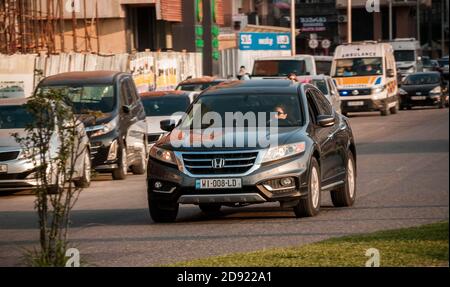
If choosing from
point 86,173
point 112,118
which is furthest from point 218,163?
point 112,118

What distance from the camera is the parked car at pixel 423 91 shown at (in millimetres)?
50188

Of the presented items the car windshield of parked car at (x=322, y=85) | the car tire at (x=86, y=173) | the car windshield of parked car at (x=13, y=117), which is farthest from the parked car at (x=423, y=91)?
the car windshield of parked car at (x=13, y=117)

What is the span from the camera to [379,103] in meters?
45.8

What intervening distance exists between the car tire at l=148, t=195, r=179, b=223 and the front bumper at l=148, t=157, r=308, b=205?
0.54 feet

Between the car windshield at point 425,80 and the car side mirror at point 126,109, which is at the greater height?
the car side mirror at point 126,109

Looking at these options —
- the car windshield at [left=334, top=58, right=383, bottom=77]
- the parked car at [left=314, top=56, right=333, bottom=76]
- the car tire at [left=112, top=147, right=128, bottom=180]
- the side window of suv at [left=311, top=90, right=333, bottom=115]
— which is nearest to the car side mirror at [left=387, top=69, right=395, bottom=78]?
the car windshield at [left=334, top=58, right=383, bottom=77]

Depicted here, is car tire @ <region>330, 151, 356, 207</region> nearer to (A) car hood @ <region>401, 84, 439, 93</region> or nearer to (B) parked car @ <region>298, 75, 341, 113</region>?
(B) parked car @ <region>298, 75, 341, 113</region>

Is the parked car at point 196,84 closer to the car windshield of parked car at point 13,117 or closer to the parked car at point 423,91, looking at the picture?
the car windshield of parked car at point 13,117

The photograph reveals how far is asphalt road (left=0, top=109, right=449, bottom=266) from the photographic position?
12508 mm

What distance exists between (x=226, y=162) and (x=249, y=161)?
27cm

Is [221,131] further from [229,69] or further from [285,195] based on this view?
[229,69]

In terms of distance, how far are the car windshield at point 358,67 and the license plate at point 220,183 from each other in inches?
1253
